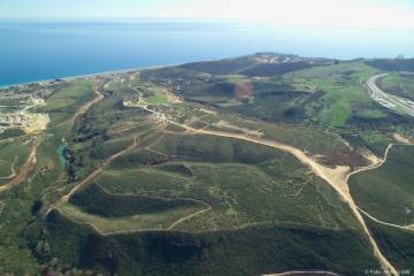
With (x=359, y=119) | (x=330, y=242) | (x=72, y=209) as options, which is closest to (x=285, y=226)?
(x=330, y=242)

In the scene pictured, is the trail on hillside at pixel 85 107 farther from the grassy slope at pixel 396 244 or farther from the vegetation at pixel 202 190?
the grassy slope at pixel 396 244

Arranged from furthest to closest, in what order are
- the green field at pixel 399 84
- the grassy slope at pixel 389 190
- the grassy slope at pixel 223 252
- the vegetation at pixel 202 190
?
the green field at pixel 399 84 < the grassy slope at pixel 389 190 < the vegetation at pixel 202 190 < the grassy slope at pixel 223 252

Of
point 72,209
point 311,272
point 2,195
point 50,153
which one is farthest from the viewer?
point 50,153

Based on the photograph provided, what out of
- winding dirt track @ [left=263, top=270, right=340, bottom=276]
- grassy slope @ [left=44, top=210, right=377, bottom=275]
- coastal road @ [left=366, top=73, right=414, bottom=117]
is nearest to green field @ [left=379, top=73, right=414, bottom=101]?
coastal road @ [left=366, top=73, right=414, bottom=117]

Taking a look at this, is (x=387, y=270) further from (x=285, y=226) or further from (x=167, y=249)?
(x=167, y=249)

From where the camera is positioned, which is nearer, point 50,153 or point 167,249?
point 167,249

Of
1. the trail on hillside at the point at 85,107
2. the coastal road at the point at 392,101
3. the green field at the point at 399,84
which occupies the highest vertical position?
the green field at the point at 399,84

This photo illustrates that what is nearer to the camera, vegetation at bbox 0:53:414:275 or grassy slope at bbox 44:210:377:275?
grassy slope at bbox 44:210:377:275

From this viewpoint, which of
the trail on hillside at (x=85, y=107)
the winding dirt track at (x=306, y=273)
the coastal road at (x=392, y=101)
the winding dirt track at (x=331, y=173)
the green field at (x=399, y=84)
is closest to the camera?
the winding dirt track at (x=306, y=273)

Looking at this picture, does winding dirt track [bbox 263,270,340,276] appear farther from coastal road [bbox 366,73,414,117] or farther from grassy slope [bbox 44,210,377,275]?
coastal road [bbox 366,73,414,117]

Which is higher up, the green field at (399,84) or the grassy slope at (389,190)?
the green field at (399,84)

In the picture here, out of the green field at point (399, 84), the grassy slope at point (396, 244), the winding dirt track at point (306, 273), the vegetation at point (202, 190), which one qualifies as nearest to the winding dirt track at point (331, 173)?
the vegetation at point (202, 190)
